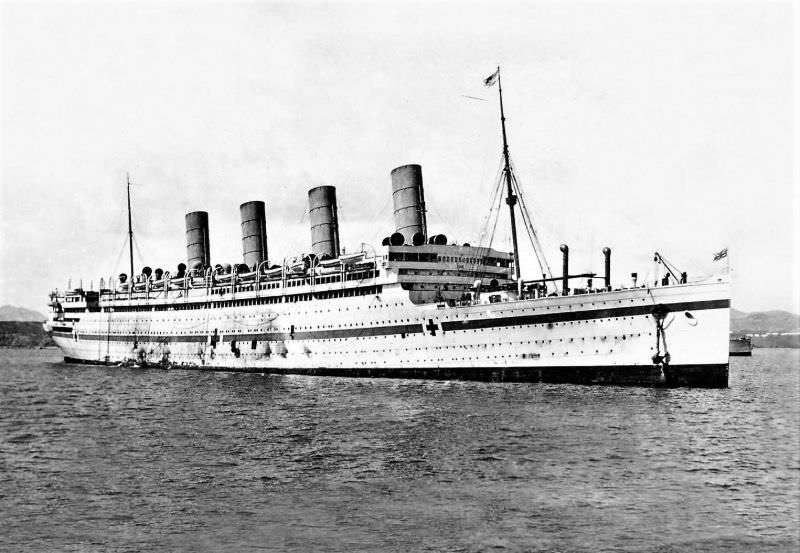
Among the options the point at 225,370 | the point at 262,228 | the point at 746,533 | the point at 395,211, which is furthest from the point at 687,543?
the point at 262,228

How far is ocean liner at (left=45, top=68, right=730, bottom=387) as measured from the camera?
28.7m

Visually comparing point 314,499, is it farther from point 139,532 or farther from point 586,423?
point 586,423

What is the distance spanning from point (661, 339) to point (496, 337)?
23.8 feet

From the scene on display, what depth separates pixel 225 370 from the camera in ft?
157

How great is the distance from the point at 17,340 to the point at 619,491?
187 meters

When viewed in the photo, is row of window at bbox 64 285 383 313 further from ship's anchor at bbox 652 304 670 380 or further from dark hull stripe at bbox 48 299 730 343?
ship's anchor at bbox 652 304 670 380

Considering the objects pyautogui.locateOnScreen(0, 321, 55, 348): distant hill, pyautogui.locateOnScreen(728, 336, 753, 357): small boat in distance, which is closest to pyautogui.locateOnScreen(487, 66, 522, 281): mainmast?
pyautogui.locateOnScreen(728, 336, 753, 357): small boat in distance

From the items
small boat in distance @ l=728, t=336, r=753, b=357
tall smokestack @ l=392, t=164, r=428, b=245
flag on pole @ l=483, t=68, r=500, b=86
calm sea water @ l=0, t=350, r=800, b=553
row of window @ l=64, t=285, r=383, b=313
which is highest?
flag on pole @ l=483, t=68, r=500, b=86

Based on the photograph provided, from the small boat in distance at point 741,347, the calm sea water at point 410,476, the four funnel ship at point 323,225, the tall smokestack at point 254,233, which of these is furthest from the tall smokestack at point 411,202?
the small boat in distance at point 741,347

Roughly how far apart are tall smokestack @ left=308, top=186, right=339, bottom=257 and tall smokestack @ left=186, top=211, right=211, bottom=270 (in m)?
15.4

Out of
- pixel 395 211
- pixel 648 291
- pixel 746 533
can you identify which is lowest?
pixel 746 533

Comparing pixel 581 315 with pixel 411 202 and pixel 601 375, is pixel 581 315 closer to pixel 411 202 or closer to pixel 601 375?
pixel 601 375

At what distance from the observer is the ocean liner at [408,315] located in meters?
28.7

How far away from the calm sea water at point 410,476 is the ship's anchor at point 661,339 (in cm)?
334
